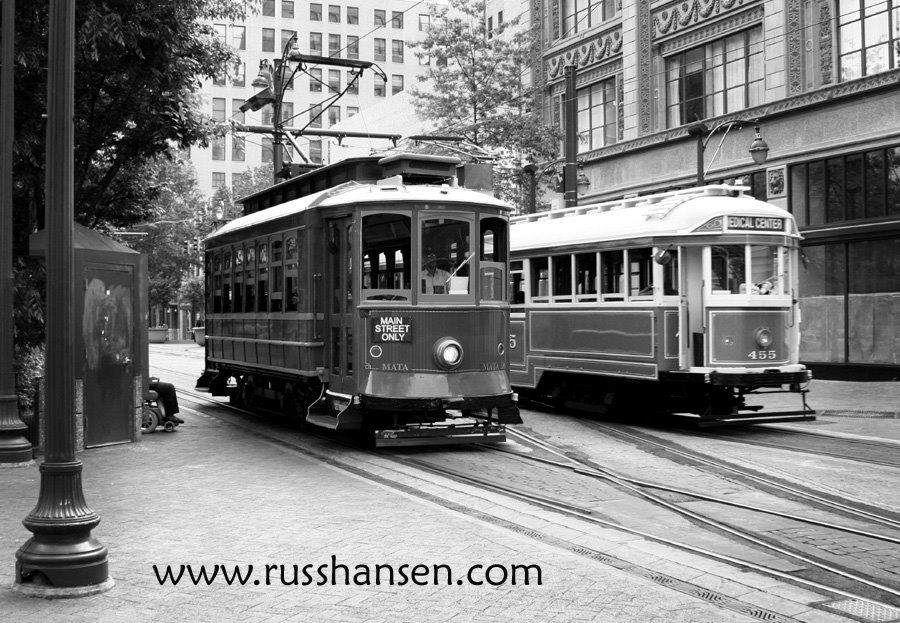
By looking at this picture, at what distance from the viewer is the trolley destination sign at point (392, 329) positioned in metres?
12.2

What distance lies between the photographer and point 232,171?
87.6 m

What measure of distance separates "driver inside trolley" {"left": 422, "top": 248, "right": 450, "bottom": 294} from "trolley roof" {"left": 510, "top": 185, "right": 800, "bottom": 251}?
3993 millimetres

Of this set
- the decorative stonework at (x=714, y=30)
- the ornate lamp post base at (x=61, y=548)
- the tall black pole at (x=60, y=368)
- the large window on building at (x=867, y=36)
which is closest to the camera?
the ornate lamp post base at (x=61, y=548)

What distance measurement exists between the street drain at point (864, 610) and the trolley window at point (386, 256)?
7094 millimetres

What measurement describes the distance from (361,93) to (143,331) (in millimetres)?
77531

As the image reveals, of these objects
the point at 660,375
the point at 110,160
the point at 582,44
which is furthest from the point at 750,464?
the point at 582,44

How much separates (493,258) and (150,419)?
18.4 feet

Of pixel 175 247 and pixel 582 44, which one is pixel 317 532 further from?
pixel 175 247

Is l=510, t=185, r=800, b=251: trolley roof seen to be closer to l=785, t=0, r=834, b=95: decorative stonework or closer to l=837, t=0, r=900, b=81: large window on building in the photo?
l=837, t=0, r=900, b=81: large window on building

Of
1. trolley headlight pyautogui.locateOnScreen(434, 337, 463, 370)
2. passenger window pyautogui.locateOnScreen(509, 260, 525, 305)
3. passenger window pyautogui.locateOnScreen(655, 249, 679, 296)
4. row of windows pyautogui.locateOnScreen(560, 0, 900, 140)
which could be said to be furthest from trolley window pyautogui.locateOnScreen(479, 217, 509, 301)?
row of windows pyautogui.locateOnScreen(560, 0, 900, 140)

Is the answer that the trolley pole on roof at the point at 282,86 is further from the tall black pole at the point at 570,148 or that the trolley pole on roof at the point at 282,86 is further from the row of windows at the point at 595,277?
the row of windows at the point at 595,277

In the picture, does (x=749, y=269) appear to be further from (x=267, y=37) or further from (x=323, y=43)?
(x=323, y=43)

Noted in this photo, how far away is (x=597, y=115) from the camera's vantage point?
107 feet

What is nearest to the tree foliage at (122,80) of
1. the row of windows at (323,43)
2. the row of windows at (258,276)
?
the row of windows at (258,276)
